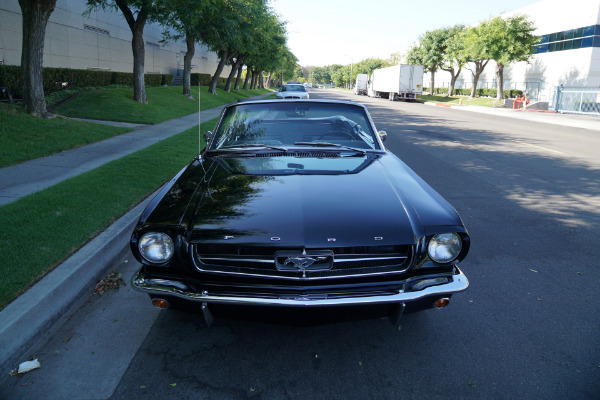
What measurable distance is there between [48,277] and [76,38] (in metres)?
22.6

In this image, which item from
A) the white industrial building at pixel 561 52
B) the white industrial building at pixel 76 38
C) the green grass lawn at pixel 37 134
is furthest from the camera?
the white industrial building at pixel 561 52

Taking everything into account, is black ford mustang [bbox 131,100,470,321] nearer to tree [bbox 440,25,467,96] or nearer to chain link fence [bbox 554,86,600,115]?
chain link fence [bbox 554,86,600,115]

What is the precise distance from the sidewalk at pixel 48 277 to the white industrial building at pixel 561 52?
108ft

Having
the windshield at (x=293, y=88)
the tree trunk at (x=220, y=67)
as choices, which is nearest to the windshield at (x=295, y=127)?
the windshield at (x=293, y=88)

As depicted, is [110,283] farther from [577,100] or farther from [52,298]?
[577,100]

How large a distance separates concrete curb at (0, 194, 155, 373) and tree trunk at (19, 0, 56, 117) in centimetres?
853

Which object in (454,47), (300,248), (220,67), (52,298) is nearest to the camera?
(300,248)

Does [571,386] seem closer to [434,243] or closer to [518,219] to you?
[434,243]

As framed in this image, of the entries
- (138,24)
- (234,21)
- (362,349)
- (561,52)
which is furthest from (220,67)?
(362,349)

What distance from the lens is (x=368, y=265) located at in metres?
2.52

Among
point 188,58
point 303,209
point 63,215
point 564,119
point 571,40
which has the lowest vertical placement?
point 63,215

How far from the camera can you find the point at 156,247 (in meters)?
2.52

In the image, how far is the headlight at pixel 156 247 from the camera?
2510mm

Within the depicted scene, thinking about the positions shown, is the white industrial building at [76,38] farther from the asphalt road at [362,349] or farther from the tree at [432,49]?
the tree at [432,49]
